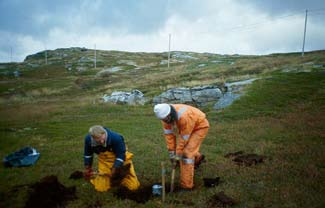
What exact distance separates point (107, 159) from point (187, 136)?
2448 millimetres

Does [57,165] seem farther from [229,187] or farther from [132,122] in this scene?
[132,122]

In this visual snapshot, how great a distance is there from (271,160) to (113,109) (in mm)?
19767

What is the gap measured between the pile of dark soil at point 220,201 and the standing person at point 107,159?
2268 mm

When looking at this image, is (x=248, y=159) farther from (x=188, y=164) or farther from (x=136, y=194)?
(x=136, y=194)

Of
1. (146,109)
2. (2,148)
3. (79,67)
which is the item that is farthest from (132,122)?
(79,67)

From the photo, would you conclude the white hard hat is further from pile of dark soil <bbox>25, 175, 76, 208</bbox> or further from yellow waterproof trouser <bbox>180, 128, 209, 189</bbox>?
pile of dark soil <bbox>25, 175, 76, 208</bbox>

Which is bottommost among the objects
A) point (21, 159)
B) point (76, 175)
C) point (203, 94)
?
point (21, 159)

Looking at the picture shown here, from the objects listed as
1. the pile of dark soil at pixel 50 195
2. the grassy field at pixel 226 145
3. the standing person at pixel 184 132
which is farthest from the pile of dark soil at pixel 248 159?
the pile of dark soil at pixel 50 195

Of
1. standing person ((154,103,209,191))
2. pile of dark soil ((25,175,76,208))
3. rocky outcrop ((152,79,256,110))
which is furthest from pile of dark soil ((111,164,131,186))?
rocky outcrop ((152,79,256,110))

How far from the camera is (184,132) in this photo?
7.51m

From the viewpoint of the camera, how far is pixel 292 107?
68.2ft

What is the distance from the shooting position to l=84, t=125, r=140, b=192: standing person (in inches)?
286

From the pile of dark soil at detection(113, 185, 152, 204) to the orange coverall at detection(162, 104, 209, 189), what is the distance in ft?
3.41

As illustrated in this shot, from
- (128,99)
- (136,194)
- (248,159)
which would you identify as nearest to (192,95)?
(128,99)
